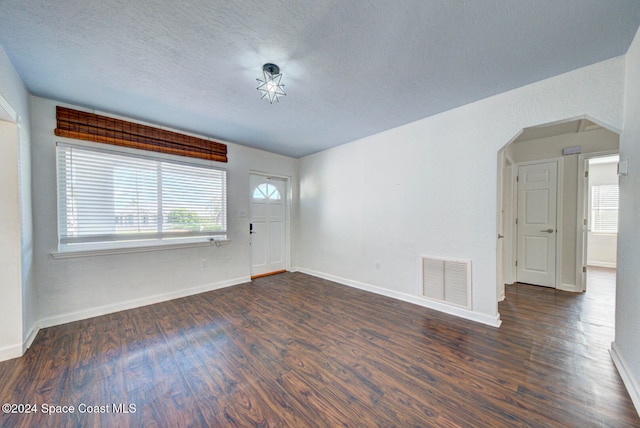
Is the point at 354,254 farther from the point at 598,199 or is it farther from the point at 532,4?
the point at 598,199

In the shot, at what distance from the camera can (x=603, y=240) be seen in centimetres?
553

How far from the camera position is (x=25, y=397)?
5.12 feet

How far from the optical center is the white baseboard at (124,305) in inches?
101

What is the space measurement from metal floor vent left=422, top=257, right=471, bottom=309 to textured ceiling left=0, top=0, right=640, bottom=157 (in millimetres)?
1891

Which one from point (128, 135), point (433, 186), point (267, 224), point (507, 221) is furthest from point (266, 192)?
point (507, 221)

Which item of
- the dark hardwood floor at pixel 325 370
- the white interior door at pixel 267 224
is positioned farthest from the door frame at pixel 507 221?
Result: the white interior door at pixel 267 224

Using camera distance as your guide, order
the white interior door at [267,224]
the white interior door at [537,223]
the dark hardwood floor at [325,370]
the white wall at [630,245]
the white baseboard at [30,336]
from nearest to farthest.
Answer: the dark hardwood floor at [325,370], the white wall at [630,245], the white baseboard at [30,336], the white interior door at [537,223], the white interior door at [267,224]

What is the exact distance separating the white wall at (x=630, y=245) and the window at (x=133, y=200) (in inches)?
175

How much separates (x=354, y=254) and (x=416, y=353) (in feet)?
6.69

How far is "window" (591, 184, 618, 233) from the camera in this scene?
5.58m

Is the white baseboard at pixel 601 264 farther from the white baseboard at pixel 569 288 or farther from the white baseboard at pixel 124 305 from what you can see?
the white baseboard at pixel 124 305

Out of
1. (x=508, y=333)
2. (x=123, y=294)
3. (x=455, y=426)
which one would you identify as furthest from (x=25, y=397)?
(x=508, y=333)

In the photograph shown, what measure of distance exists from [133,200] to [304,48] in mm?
2882

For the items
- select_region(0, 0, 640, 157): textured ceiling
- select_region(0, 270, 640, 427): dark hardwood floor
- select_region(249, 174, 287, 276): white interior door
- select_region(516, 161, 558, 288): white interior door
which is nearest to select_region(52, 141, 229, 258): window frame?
select_region(0, 0, 640, 157): textured ceiling
